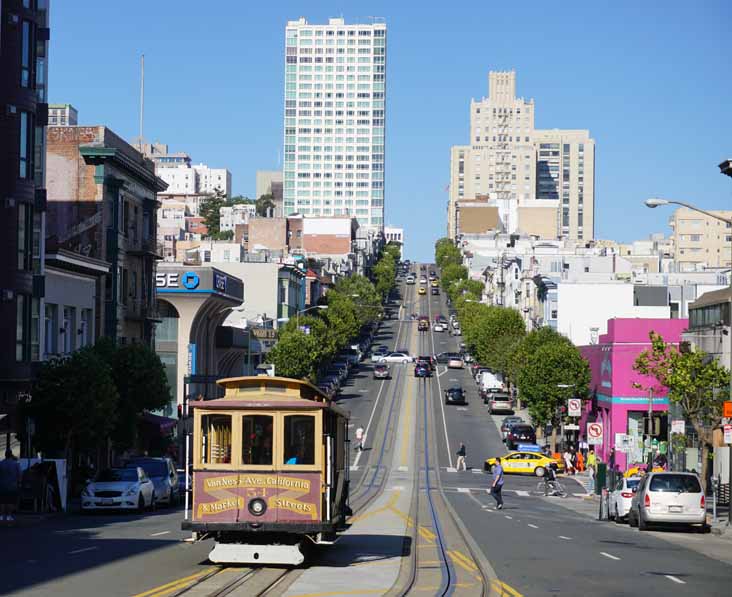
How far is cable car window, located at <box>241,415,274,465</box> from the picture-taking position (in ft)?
67.2

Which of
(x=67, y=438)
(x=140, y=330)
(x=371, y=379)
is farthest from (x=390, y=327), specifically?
(x=67, y=438)

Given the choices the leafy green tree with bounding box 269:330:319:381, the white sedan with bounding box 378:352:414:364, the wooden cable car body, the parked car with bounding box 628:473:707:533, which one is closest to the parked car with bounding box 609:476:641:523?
the parked car with bounding box 628:473:707:533

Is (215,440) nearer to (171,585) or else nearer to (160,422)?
(171,585)

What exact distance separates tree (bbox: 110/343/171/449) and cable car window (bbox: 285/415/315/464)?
31.1 metres

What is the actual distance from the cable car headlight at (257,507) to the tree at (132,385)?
102 ft

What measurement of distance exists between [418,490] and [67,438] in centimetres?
1649

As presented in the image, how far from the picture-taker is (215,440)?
20578mm

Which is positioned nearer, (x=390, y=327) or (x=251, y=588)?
(x=251, y=588)

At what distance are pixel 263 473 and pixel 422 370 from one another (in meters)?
94.3

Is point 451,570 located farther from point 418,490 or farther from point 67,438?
point 418,490

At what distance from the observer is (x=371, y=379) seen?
11575 cm

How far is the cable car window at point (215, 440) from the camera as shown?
20547 millimetres

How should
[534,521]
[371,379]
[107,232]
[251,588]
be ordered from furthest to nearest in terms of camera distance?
[371,379]
[107,232]
[534,521]
[251,588]

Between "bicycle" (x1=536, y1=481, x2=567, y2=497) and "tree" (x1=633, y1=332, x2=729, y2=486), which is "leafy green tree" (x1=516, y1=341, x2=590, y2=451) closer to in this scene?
"bicycle" (x1=536, y1=481, x2=567, y2=497)
